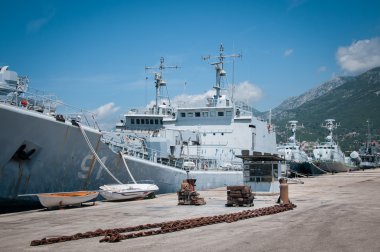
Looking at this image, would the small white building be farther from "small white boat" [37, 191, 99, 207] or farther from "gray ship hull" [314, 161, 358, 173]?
"gray ship hull" [314, 161, 358, 173]

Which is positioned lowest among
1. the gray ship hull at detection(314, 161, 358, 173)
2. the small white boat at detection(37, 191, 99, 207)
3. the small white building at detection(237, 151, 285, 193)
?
the small white boat at detection(37, 191, 99, 207)

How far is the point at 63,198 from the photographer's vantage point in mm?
12969

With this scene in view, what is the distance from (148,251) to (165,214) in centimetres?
541

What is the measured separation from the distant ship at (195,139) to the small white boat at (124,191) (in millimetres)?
1271

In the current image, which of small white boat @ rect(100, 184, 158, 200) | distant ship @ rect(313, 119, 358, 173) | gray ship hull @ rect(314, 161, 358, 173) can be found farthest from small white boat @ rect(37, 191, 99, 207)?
distant ship @ rect(313, 119, 358, 173)

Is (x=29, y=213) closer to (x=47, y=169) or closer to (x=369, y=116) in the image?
(x=47, y=169)

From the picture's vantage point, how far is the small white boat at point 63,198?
1263cm

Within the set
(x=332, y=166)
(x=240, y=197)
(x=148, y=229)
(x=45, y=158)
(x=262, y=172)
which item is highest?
(x=332, y=166)

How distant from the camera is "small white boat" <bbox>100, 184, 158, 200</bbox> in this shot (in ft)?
50.5

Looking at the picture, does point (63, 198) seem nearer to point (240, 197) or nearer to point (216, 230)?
point (240, 197)

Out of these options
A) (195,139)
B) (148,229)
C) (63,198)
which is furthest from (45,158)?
(195,139)

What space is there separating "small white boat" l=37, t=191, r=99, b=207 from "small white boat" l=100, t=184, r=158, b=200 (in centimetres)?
152

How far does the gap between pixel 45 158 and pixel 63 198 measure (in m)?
1.55

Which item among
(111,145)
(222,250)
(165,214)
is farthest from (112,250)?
(111,145)
